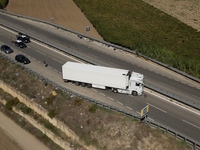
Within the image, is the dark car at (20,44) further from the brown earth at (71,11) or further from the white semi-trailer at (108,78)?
the white semi-trailer at (108,78)

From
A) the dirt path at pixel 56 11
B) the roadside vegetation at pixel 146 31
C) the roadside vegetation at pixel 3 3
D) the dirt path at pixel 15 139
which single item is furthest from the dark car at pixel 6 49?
the roadside vegetation at pixel 3 3

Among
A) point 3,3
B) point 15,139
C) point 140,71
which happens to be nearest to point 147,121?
point 140,71

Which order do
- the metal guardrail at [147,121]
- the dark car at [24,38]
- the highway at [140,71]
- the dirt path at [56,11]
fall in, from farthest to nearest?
the dirt path at [56,11], the dark car at [24,38], the highway at [140,71], the metal guardrail at [147,121]

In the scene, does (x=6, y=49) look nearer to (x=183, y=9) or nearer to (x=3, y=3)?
(x=3, y=3)

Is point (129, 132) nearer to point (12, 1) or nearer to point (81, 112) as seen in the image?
point (81, 112)

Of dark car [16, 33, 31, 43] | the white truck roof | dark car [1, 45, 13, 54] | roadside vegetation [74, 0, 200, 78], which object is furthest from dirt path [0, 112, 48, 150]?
roadside vegetation [74, 0, 200, 78]

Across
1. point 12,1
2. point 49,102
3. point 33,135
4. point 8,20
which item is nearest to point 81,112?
point 49,102
